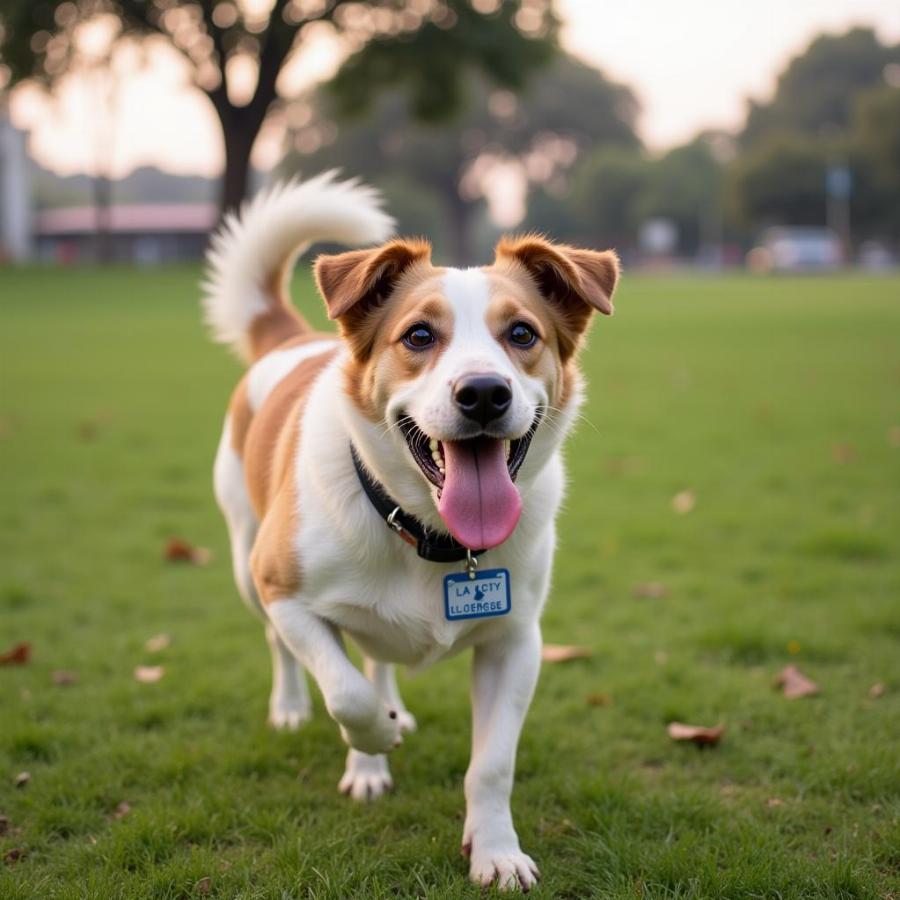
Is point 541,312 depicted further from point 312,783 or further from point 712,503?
point 712,503

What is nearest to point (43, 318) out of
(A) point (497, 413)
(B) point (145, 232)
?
(A) point (497, 413)

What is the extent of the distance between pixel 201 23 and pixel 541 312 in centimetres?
3030

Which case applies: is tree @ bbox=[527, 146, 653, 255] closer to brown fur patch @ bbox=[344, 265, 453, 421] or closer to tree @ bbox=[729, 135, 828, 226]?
tree @ bbox=[729, 135, 828, 226]

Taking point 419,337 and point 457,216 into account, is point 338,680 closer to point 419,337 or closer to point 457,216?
point 419,337

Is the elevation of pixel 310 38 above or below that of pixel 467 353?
above

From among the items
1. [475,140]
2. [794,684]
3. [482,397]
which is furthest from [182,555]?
[475,140]

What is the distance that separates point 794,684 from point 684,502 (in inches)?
122

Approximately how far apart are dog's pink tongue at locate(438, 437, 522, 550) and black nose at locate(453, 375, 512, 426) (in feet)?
0.54

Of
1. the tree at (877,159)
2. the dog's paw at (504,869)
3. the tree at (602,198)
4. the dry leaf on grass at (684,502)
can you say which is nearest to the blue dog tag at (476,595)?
the dog's paw at (504,869)

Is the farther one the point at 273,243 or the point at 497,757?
the point at 273,243

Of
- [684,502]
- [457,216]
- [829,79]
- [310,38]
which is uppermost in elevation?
[829,79]

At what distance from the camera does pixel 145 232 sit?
75938 mm

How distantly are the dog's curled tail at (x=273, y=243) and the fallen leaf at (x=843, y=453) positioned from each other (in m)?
5.20

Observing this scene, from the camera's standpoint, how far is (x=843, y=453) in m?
8.59
